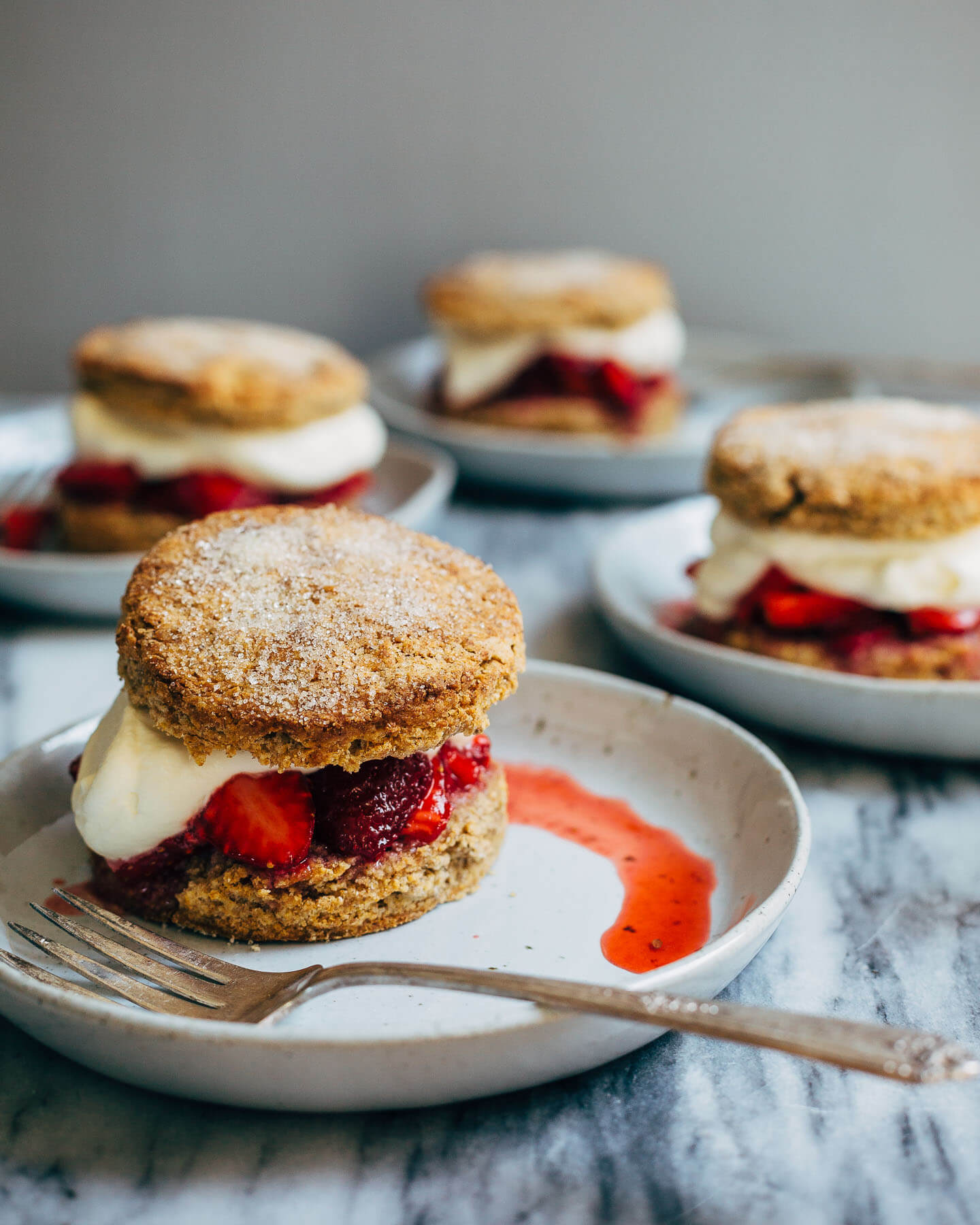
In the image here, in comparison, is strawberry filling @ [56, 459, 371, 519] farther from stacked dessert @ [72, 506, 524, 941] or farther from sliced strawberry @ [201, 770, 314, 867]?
sliced strawberry @ [201, 770, 314, 867]

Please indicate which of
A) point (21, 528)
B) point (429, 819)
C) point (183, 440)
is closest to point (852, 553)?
point (429, 819)

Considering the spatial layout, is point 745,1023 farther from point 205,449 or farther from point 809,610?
point 205,449

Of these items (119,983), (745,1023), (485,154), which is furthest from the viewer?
(485,154)

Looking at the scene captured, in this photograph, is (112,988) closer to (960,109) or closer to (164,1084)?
(164,1084)

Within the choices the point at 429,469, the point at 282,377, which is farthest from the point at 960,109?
the point at 282,377

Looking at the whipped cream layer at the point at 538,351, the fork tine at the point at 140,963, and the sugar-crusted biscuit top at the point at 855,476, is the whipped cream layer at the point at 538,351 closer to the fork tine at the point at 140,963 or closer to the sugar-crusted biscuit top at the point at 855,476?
the sugar-crusted biscuit top at the point at 855,476

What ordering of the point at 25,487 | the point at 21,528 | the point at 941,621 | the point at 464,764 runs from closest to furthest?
the point at 464,764
the point at 941,621
the point at 21,528
the point at 25,487
